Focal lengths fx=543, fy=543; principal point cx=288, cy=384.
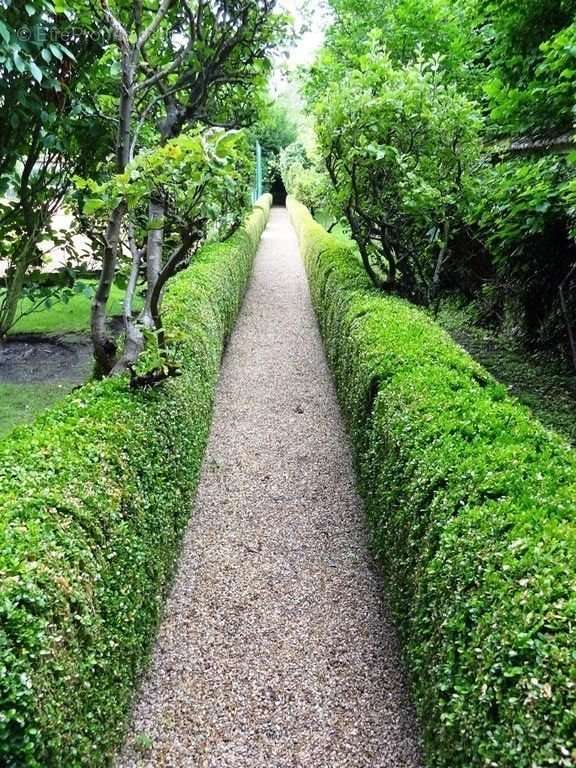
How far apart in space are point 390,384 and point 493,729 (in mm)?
2158

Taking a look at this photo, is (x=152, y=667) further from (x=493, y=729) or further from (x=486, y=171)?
(x=486, y=171)

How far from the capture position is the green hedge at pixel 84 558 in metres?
1.57

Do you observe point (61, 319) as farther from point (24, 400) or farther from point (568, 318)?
point (568, 318)

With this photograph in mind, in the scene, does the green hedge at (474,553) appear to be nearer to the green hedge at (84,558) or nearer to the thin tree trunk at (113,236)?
the green hedge at (84,558)

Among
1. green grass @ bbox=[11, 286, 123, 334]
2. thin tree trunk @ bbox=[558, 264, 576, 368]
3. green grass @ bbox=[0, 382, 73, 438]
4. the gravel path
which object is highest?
thin tree trunk @ bbox=[558, 264, 576, 368]

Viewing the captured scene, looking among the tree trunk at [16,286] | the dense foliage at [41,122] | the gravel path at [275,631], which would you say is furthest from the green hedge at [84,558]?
the tree trunk at [16,286]

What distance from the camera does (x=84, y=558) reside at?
6.58 ft

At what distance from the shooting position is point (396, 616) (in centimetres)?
285

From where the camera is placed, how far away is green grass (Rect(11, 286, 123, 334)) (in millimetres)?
7465

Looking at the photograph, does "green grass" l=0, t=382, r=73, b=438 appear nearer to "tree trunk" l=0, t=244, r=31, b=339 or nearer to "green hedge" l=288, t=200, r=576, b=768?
"tree trunk" l=0, t=244, r=31, b=339

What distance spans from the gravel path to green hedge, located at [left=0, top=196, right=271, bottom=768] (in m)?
0.25

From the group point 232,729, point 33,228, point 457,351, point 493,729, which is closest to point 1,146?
point 33,228

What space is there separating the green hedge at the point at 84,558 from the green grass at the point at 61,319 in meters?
4.57

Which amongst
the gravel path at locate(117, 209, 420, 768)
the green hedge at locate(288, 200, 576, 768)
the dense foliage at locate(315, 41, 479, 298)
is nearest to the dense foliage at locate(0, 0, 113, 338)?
the dense foliage at locate(315, 41, 479, 298)
